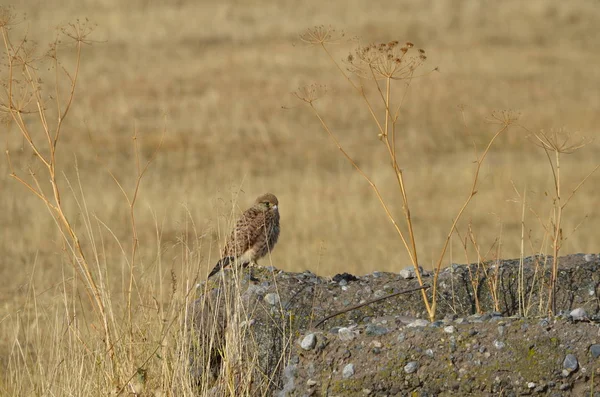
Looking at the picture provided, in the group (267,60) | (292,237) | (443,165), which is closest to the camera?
(292,237)

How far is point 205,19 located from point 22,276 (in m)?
20.3

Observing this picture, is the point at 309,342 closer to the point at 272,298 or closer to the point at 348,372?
the point at 348,372

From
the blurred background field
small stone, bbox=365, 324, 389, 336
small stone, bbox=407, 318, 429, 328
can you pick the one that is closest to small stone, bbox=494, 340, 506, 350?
small stone, bbox=407, 318, 429, 328

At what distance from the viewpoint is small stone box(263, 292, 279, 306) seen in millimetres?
5184

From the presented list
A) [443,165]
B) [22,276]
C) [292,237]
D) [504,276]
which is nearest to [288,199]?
[292,237]

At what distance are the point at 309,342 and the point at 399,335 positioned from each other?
39 centimetres

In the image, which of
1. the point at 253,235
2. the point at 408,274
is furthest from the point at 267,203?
the point at 408,274

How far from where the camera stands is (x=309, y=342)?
14.6ft

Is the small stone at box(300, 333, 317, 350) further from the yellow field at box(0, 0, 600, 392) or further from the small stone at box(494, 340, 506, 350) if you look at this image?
the yellow field at box(0, 0, 600, 392)

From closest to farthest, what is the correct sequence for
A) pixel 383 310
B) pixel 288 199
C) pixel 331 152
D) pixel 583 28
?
pixel 383 310, pixel 288 199, pixel 331 152, pixel 583 28

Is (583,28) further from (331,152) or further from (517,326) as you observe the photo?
(517,326)

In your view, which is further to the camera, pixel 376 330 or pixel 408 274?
pixel 408 274

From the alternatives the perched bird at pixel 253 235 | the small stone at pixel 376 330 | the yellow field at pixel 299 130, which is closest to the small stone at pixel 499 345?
the small stone at pixel 376 330

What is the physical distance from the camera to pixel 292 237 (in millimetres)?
12664
